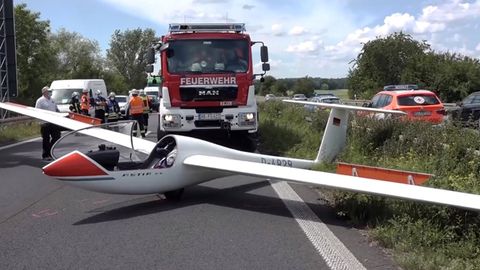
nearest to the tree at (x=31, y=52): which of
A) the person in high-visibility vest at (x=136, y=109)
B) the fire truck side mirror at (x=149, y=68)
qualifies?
the person in high-visibility vest at (x=136, y=109)

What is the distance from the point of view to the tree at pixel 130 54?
121000 millimetres

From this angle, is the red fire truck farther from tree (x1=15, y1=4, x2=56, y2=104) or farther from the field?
tree (x1=15, y1=4, x2=56, y2=104)

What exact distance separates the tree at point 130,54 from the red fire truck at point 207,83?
108336 mm

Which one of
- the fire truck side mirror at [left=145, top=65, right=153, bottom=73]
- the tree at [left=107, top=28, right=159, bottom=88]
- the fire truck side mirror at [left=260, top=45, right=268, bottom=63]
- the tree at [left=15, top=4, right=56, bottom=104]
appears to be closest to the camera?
the fire truck side mirror at [left=260, top=45, right=268, bottom=63]

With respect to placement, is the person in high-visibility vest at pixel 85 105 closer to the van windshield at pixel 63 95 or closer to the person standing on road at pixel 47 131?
the van windshield at pixel 63 95

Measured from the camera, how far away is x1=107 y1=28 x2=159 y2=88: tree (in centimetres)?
12100

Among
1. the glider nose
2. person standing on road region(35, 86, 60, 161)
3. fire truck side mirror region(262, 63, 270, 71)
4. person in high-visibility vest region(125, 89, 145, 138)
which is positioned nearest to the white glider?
the glider nose

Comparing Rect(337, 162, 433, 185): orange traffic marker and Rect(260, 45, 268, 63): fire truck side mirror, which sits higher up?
Rect(260, 45, 268, 63): fire truck side mirror

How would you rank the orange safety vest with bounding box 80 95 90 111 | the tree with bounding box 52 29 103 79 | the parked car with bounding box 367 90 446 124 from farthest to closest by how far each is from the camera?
the tree with bounding box 52 29 103 79 → the orange safety vest with bounding box 80 95 90 111 → the parked car with bounding box 367 90 446 124

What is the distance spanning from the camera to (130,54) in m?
122

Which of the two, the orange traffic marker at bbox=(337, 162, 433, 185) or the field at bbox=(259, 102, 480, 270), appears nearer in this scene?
the field at bbox=(259, 102, 480, 270)

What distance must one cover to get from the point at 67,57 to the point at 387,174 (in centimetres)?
9677

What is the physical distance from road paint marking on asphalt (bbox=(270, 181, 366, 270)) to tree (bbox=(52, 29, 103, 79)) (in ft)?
286

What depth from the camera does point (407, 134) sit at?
423 inches
